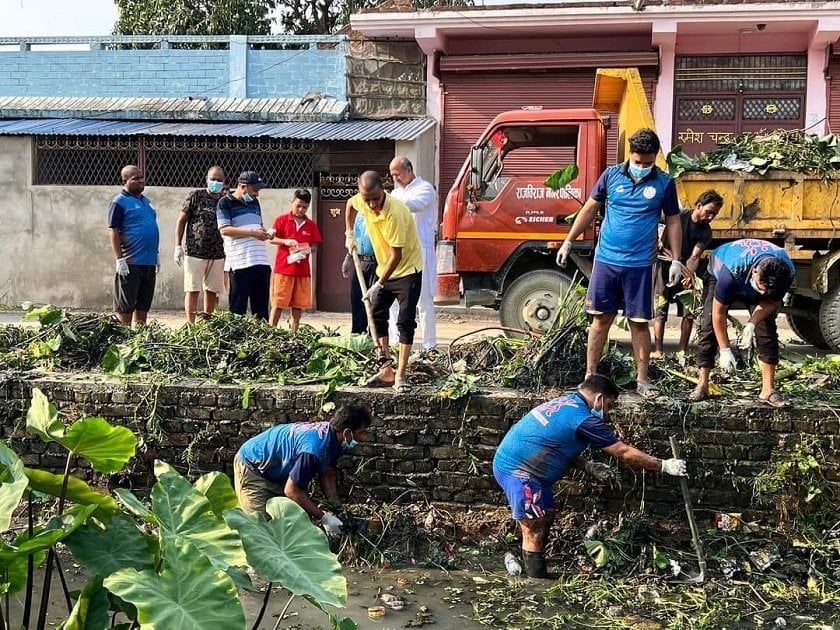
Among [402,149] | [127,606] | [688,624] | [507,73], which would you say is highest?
[507,73]

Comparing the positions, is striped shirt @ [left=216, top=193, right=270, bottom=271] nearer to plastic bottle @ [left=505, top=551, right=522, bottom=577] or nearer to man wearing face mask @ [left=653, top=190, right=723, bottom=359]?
man wearing face mask @ [left=653, top=190, right=723, bottom=359]

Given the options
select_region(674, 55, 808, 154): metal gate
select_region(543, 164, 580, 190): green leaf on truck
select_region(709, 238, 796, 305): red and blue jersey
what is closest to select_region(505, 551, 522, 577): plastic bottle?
select_region(709, 238, 796, 305): red and blue jersey

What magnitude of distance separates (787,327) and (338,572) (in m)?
9.94

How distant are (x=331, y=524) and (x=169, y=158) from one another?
9.53 metres

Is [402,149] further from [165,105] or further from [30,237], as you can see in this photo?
[30,237]

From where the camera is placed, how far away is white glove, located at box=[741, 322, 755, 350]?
19.3 feet

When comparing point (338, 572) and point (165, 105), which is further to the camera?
point (165, 105)

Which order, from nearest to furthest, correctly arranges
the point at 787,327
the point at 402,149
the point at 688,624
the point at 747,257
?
the point at 688,624
the point at 747,257
the point at 787,327
the point at 402,149

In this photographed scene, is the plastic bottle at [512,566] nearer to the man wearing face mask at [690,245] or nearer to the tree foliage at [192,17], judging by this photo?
the man wearing face mask at [690,245]

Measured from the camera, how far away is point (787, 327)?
11.6 m

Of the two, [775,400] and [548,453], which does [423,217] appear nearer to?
[548,453]

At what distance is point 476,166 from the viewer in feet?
30.3

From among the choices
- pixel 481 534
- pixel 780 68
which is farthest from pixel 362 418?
pixel 780 68

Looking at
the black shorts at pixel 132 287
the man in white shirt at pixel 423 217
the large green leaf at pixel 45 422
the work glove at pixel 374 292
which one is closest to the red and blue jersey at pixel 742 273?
the work glove at pixel 374 292
